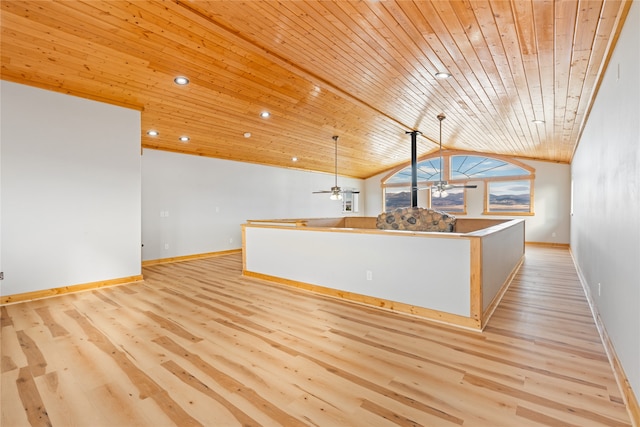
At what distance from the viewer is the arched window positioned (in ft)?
30.6

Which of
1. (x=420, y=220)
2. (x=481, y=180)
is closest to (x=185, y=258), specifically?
(x=420, y=220)

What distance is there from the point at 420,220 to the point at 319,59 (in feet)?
8.71

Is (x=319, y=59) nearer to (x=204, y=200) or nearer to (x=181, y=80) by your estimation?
(x=181, y=80)

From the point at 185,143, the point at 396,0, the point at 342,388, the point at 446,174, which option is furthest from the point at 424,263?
the point at 446,174

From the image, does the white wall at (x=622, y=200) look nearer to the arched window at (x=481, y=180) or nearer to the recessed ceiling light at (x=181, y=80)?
the recessed ceiling light at (x=181, y=80)

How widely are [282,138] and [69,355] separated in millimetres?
5490

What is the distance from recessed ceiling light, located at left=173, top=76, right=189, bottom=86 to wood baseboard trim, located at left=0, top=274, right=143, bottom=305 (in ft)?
9.98

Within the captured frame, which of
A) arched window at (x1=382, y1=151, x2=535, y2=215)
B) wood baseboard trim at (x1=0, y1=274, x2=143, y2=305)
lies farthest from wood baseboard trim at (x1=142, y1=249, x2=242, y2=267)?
arched window at (x1=382, y1=151, x2=535, y2=215)

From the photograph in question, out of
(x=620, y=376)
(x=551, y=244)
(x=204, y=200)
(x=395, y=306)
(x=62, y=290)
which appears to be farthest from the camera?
(x=551, y=244)

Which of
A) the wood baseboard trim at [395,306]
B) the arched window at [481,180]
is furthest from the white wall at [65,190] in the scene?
the arched window at [481,180]

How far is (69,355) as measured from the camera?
2.45 m

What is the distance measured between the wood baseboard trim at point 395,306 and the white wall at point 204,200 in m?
3.34

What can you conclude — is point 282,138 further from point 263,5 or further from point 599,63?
point 599,63

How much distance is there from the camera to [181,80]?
166 inches
